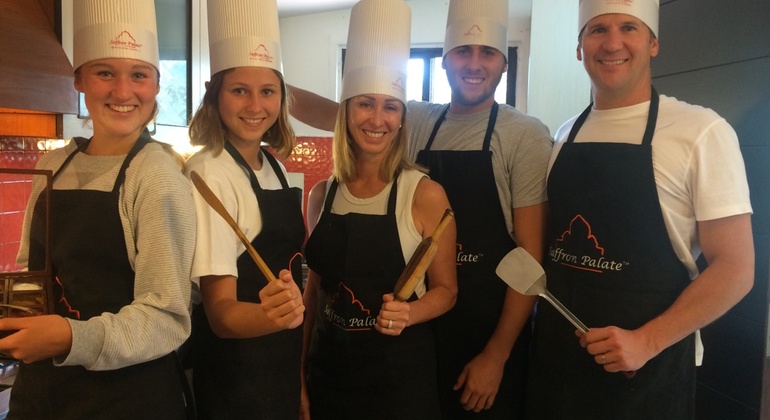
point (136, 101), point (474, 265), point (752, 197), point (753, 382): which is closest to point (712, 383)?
point (753, 382)

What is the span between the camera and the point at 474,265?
1252 millimetres

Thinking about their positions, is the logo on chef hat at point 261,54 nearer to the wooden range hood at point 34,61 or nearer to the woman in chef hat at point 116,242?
the woman in chef hat at point 116,242

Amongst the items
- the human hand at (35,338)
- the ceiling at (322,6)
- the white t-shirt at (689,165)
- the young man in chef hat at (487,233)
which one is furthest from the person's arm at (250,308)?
the ceiling at (322,6)

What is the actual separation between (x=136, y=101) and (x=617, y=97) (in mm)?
912

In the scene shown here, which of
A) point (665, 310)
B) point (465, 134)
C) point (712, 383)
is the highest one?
point (465, 134)

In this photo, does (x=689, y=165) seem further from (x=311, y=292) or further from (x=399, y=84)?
(x=311, y=292)

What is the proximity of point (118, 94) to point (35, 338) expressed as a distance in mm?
385

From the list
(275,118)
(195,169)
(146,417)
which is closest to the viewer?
(146,417)

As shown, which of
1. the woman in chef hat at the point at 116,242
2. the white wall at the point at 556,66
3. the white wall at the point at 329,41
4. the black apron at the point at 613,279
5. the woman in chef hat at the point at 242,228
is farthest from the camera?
the white wall at the point at 329,41

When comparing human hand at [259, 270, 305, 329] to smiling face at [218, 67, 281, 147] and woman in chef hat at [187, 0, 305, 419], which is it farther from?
smiling face at [218, 67, 281, 147]

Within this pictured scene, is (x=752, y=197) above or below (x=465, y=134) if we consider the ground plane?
below

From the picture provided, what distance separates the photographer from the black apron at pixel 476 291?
4.10 ft

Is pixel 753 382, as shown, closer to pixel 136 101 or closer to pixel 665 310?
pixel 665 310

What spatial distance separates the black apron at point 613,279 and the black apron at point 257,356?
0.55 meters
